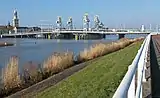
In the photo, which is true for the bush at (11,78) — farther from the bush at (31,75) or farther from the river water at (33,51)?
the river water at (33,51)

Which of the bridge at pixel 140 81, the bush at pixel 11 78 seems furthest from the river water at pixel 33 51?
the bridge at pixel 140 81

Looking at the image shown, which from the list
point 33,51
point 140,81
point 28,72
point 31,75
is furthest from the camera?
point 33,51

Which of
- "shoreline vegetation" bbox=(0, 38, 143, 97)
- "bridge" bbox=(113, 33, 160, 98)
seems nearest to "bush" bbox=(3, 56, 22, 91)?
Answer: "shoreline vegetation" bbox=(0, 38, 143, 97)

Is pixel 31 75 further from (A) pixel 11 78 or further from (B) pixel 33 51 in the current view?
(B) pixel 33 51

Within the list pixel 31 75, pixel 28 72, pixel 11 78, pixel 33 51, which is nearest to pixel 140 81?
pixel 11 78

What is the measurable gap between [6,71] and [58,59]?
25.9 ft

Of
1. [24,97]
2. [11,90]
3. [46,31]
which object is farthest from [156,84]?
[46,31]

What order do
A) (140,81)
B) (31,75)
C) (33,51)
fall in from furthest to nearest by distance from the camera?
(33,51), (31,75), (140,81)

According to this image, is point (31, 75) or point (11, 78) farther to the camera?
point (31, 75)

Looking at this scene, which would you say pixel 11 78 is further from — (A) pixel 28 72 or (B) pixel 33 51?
(B) pixel 33 51

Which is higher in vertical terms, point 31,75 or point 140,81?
point 140,81

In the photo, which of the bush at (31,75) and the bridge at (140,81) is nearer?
the bridge at (140,81)

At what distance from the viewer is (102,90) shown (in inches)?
391

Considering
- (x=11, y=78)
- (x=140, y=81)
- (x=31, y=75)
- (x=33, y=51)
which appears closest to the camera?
(x=140, y=81)
